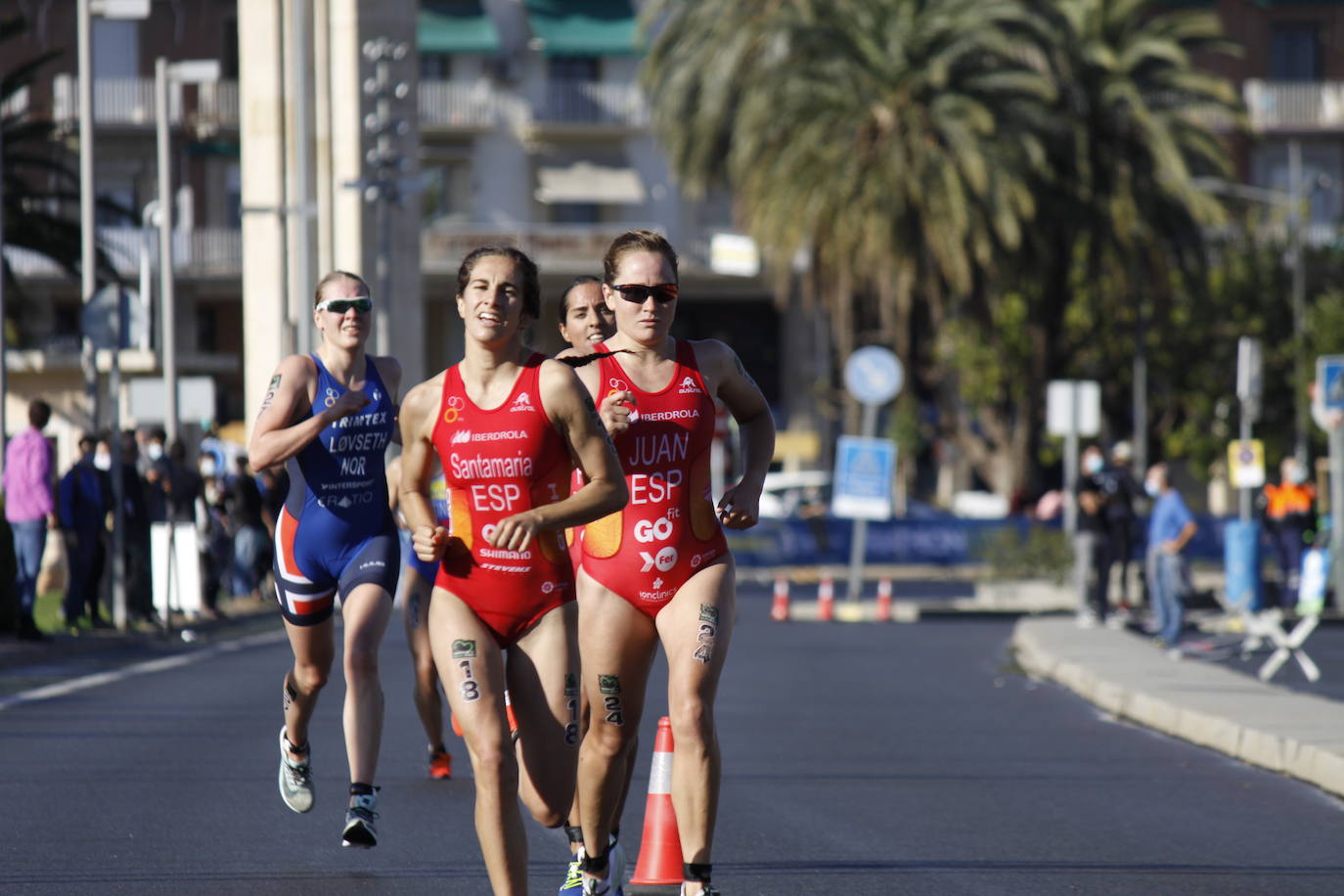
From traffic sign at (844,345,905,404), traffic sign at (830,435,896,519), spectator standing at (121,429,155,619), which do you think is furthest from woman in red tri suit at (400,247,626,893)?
traffic sign at (830,435,896,519)

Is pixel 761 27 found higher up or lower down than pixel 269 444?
higher up

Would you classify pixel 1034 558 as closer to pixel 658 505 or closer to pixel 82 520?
pixel 82 520

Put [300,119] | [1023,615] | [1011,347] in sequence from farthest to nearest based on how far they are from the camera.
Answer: [1011,347] → [300,119] → [1023,615]

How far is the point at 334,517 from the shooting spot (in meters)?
8.05

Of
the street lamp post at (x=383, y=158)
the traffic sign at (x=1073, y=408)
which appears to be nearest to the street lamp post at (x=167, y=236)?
the street lamp post at (x=383, y=158)

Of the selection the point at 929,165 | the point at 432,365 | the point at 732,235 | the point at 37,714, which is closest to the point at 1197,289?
the point at 929,165

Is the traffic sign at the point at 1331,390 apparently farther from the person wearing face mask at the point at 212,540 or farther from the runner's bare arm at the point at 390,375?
the runner's bare arm at the point at 390,375

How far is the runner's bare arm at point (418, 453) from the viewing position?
621 centimetres

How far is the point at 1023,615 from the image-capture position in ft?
89.5

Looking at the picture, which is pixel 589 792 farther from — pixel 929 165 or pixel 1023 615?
pixel 929 165

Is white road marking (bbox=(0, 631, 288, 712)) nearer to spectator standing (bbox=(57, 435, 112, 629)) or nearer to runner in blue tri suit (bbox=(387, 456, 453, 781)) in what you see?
spectator standing (bbox=(57, 435, 112, 629))

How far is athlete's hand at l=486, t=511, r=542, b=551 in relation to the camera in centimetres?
591

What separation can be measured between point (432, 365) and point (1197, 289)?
22.9 meters

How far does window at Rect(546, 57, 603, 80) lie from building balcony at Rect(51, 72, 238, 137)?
816cm
